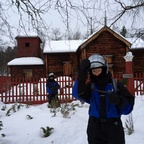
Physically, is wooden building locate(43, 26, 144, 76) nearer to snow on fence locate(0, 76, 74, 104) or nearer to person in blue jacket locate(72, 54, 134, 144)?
snow on fence locate(0, 76, 74, 104)

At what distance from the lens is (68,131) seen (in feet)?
20.0

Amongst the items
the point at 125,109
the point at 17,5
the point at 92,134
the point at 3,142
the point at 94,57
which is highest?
the point at 17,5

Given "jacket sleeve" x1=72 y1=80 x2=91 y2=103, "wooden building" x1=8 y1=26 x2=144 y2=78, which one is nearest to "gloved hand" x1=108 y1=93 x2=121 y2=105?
"jacket sleeve" x1=72 y1=80 x2=91 y2=103

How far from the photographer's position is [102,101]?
2889mm

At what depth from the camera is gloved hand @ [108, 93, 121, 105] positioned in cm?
271

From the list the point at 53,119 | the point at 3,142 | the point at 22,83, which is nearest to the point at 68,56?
the point at 22,83

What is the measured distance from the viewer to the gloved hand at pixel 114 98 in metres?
2.71

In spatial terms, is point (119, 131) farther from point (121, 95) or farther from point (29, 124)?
point (29, 124)

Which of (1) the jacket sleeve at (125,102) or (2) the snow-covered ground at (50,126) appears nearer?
(1) the jacket sleeve at (125,102)

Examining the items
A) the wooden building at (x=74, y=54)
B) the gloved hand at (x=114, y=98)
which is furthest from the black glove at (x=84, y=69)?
the wooden building at (x=74, y=54)

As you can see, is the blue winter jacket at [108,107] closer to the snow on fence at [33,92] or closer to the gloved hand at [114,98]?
the gloved hand at [114,98]

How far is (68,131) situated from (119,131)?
343 centimetres

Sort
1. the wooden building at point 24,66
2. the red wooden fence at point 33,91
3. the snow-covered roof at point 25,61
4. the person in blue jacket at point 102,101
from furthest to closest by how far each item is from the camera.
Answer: the wooden building at point 24,66, the snow-covered roof at point 25,61, the red wooden fence at point 33,91, the person in blue jacket at point 102,101

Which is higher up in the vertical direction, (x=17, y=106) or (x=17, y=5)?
(x=17, y=5)
